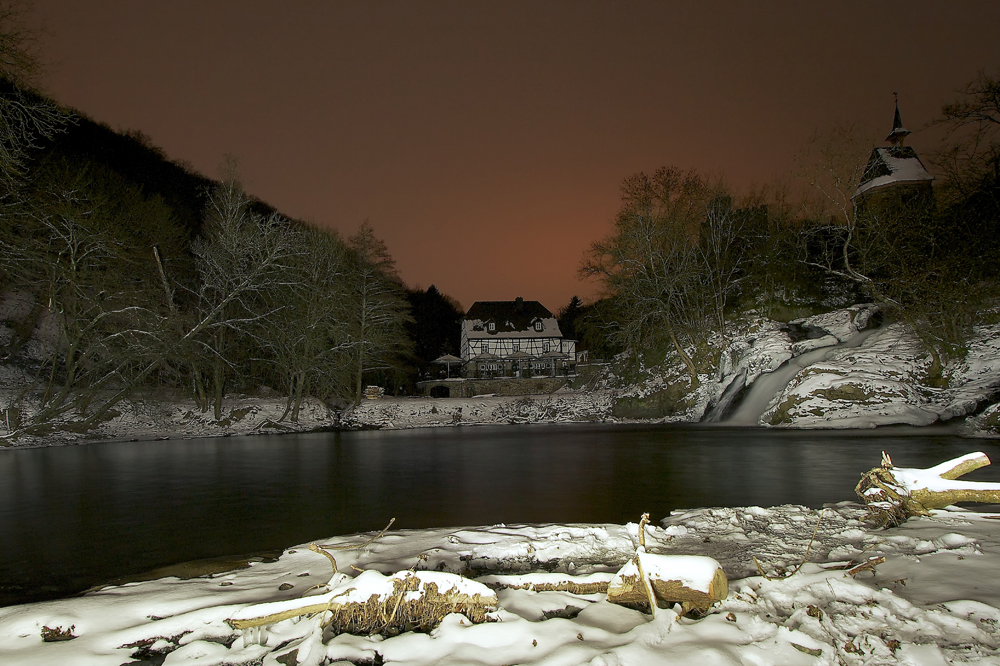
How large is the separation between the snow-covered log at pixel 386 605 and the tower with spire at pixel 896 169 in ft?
185

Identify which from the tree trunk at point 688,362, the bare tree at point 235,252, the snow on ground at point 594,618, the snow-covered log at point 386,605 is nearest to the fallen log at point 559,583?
the snow on ground at point 594,618

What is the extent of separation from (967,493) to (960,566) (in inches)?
108

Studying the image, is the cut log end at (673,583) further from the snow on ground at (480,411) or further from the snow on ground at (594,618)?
the snow on ground at (480,411)

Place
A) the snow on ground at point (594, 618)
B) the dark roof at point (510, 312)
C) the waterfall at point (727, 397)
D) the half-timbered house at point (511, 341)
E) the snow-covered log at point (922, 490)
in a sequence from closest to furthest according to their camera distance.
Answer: the snow on ground at point (594, 618)
the snow-covered log at point (922, 490)
the waterfall at point (727, 397)
the half-timbered house at point (511, 341)
the dark roof at point (510, 312)

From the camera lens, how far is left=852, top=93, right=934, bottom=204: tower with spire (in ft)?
163

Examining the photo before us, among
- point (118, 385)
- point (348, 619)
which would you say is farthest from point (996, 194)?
point (118, 385)

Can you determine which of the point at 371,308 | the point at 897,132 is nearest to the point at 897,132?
the point at 897,132

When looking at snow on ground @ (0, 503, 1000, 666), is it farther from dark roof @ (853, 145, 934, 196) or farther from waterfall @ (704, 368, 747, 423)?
dark roof @ (853, 145, 934, 196)

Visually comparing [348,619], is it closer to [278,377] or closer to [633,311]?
[633,311]

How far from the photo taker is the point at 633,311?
34.7 m

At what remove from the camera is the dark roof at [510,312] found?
65.2 m

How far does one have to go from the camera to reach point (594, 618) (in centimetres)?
395

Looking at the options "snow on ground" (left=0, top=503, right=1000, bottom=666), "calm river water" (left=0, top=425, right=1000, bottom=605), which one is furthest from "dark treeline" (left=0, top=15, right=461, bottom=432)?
"snow on ground" (left=0, top=503, right=1000, bottom=666)

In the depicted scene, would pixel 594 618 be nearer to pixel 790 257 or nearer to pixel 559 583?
pixel 559 583
